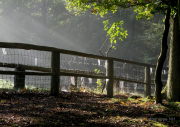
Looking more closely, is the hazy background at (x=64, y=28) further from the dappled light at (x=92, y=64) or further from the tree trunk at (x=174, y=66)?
the tree trunk at (x=174, y=66)

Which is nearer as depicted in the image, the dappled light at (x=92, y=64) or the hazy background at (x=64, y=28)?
the dappled light at (x=92, y=64)

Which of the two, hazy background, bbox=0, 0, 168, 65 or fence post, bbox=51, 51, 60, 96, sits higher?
hazy background, bbox=0, 0, 168, 65

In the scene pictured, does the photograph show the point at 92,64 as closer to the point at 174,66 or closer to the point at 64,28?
the point at 174,66

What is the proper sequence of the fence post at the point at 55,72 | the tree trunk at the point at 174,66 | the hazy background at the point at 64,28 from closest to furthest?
the fence post at the point at 55,72 < the tree trunk at the point at 174,66 < the hazy background at the point at 64,28

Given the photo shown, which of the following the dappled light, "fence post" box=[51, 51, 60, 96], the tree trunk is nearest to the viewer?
the dappled light

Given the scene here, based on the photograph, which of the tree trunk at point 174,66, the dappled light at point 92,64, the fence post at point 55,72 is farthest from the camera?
the tree trunk at point 174,66

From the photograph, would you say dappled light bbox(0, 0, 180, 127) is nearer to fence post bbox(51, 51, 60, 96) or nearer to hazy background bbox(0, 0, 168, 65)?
fence post bbox(51, 51, 60, 96)

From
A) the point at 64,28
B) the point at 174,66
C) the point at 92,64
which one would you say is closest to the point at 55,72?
the point at 174,66

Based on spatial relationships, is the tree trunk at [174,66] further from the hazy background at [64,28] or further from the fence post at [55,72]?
the hazy background at [64,28]

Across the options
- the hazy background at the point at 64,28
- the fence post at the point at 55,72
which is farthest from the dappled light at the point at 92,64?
the hazy background at the point at 64,28

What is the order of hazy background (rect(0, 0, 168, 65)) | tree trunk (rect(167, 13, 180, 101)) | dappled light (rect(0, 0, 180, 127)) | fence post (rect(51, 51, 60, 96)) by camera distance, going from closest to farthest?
dappled light (rect(0, 0, 180, 127)) < fence post (rect(51, 51, 60, 96)) < tree trunk (rect(167, 13, 180, 101)) < hazy background (rect(0, 0, 168, 65))

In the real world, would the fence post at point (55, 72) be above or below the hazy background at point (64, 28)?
below

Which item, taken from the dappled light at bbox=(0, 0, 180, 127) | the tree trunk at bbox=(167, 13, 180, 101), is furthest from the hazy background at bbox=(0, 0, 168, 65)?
the tree trunk at bbox=(167, 13, 180, 101)

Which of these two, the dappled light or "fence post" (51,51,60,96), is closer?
the dappled light
